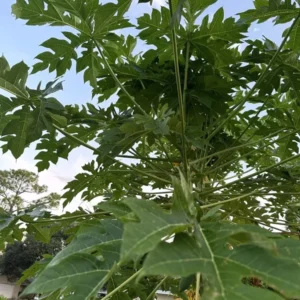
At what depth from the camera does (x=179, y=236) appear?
45 cm

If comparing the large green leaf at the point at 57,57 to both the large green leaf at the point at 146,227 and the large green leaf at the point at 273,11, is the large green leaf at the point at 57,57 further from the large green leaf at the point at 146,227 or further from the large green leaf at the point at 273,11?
the large green leaf at the point at 146,227

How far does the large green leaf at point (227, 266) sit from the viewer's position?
14.3 inches

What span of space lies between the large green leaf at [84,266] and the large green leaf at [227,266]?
19cm

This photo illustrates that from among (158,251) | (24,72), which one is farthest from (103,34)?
(158,251)

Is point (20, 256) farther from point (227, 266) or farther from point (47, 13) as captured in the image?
point (227, 266)

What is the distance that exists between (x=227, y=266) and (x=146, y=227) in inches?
3.9

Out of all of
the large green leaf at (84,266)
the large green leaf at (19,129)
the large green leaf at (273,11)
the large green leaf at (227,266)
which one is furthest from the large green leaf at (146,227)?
the large green leaf at (273,11)

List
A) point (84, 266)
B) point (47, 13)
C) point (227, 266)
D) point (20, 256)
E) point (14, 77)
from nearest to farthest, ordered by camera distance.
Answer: point (227, 266)
point (84, 266)
point (14, 77)
point (47, 13)
point (20, 256)

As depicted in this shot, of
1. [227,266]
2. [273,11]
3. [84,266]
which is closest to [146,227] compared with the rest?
[227,266]

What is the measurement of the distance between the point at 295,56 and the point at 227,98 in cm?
27

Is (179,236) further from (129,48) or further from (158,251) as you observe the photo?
(129,48)

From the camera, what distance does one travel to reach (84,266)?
571 millimetres

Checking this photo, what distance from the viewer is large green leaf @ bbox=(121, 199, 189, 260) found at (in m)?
0.38

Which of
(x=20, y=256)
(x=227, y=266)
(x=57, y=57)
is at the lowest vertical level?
(x=227, y=266)
